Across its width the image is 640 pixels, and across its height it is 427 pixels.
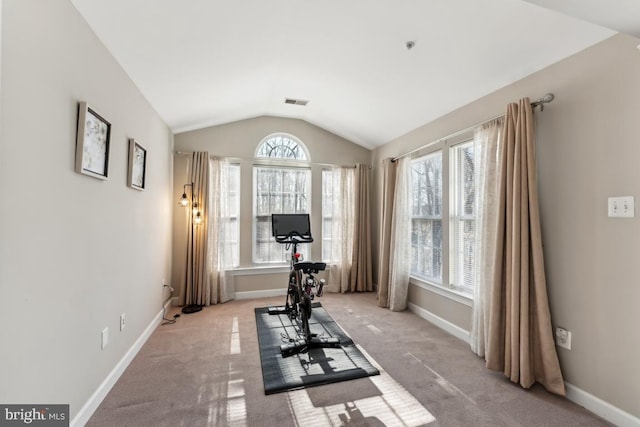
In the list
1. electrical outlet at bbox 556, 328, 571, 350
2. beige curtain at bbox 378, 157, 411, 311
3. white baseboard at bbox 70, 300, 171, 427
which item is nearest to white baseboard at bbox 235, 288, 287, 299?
white baseboard at bbox 70, 300, 171, 427

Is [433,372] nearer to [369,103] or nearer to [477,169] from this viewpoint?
[477,169]

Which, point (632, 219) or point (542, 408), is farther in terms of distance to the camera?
point (542, 408)

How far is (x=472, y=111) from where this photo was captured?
296 centimetres

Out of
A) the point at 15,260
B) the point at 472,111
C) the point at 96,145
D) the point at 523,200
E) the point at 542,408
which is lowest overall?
the point at 542,408

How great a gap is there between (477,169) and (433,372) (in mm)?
1901

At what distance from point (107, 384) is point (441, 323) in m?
3.21

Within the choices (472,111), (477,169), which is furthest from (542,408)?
(472,111)

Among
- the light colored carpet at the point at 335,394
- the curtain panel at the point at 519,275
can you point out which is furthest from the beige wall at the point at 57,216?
the curtain panel at the point at 519,275

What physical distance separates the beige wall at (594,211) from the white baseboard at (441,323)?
97 centimetres

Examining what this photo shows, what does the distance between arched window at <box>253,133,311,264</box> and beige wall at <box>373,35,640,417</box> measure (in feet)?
10.6

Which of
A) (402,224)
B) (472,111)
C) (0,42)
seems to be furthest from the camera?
(402,224)

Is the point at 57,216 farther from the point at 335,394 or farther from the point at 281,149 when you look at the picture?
the point at 281,149

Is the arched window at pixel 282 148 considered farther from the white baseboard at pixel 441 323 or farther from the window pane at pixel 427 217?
the white baseboard at pixel 441 323

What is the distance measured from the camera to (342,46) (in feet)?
8.59
